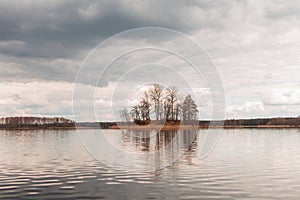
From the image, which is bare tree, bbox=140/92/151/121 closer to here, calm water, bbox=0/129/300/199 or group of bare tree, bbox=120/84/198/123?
group of bare tree, bbox=120/84/198/123

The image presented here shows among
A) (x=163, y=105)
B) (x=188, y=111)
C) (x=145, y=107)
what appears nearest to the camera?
(x=145, y=107)

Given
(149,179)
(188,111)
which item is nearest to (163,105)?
(188,111)

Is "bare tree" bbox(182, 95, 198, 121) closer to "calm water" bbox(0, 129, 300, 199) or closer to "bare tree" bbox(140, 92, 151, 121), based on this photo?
"bare tree" bbox(140, 92, 151, 121)

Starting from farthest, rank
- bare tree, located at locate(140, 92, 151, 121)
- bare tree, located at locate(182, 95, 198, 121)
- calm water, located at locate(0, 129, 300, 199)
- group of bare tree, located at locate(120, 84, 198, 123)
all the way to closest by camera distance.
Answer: bare tree, located at locate(182, 95, 198, 121) → group of bare tree, located at locate(120, 84, 198, 123) → bare tree, located at locate(140, 92, 151, 121) → calm water, located at locate(0, 129, 300, 199)

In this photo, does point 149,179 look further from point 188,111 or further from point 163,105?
point 188,111

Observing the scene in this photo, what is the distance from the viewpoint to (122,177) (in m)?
34.1

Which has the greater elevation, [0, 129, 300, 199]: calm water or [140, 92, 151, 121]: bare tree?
[140, 92, 151, 121]: bare tree

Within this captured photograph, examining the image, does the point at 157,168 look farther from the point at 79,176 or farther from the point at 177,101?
the point at 177,101

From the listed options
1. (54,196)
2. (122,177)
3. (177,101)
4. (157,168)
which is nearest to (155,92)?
(177,101)

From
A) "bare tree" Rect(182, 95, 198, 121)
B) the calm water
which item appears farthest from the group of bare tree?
the calm water

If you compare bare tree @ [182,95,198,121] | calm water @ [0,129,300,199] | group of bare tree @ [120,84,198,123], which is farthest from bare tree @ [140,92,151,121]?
calm water @ [0,129,300,199]

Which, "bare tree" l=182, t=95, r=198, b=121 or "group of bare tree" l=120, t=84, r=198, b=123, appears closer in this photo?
"group of bare tree" l=120, t=84, r=198, b=123

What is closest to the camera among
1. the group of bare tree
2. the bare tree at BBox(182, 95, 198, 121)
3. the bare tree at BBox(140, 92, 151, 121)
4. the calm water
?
the calm water

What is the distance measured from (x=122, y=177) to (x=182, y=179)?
5237 mm
